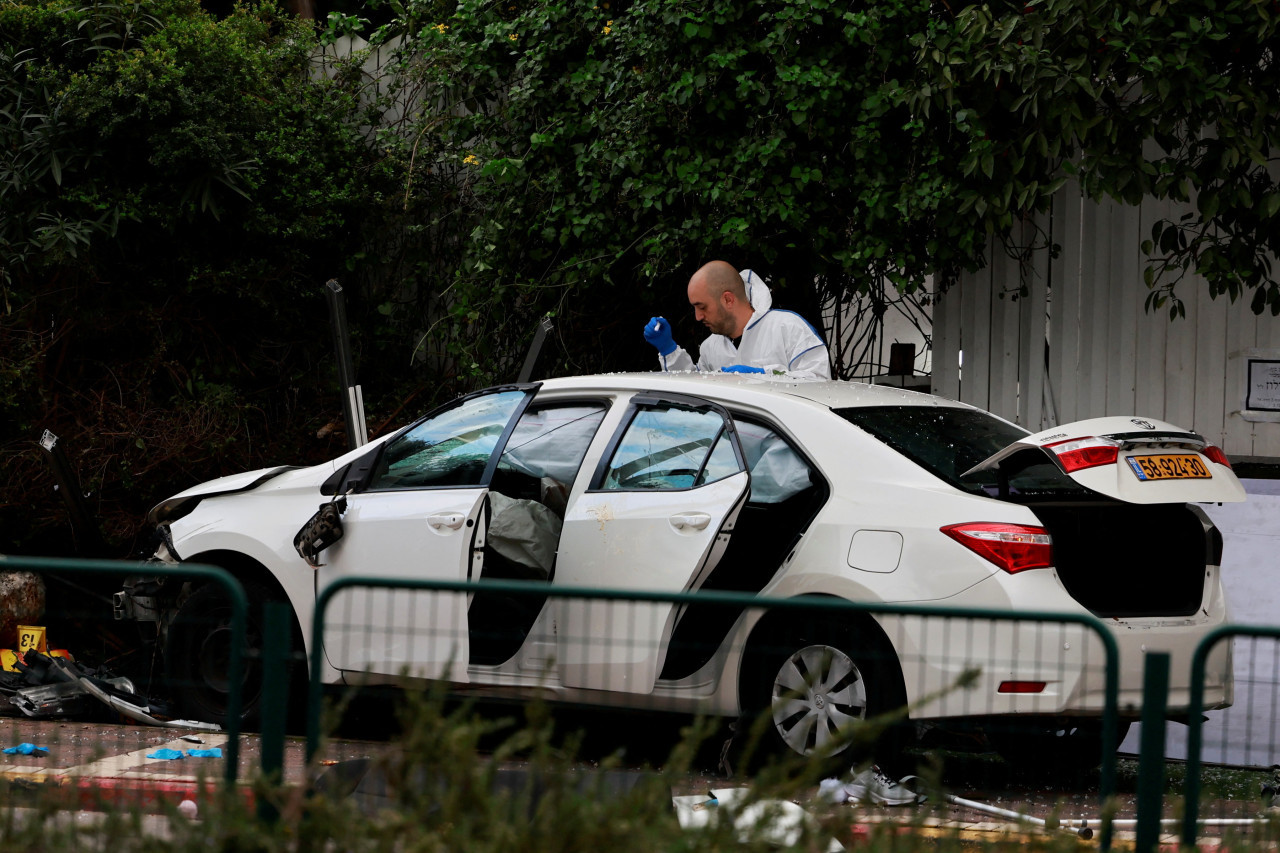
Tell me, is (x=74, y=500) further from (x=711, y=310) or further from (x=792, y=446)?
(x=792, y=446)

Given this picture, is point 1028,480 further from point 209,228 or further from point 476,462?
point 209,228

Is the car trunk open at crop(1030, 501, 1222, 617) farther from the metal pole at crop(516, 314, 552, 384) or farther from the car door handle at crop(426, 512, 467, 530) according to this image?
the metal pole at crop(516, 314, 552, 384)

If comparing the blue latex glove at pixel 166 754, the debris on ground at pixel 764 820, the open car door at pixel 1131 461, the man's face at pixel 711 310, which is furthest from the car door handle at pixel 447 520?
the debris on ground at pixel 764 820

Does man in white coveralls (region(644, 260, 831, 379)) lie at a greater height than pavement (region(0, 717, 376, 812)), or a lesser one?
greater

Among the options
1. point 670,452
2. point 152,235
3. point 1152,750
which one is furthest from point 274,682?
point 152,235

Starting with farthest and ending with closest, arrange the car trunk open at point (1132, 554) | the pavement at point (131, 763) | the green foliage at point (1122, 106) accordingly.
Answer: the green foliage at point (1122, 106), the car trunk open at point (1132, 554), the pavement at point (131, 763)

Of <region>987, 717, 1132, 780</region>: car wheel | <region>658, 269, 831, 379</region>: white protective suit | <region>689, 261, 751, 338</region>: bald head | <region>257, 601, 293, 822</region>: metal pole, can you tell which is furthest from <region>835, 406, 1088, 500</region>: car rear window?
<region>257, 601, 293, 822</region>: metal pole

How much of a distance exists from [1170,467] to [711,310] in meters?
3.01

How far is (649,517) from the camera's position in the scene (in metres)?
5.58

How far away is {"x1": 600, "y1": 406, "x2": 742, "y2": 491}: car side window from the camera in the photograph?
562 centimetres

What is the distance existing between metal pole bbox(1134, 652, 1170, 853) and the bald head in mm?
4583

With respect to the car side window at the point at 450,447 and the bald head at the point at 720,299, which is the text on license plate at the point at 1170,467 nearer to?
the car side window at the point at 450,447

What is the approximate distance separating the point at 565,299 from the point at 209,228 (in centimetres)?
272

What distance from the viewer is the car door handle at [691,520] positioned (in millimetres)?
5414
